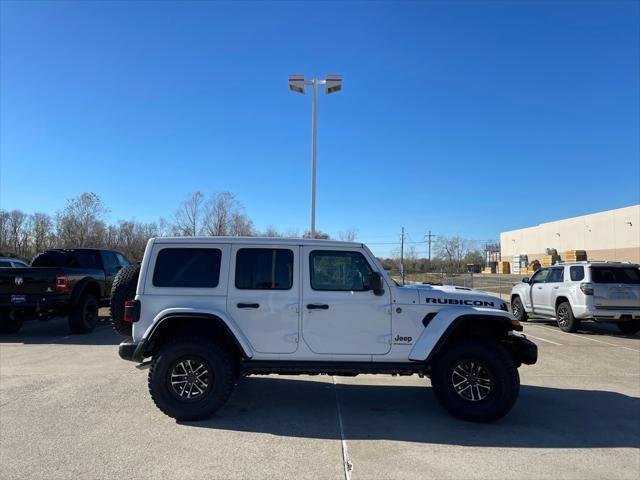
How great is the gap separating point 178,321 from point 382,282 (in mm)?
2435

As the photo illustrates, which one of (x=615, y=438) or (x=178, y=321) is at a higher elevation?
(x=178, y=321)

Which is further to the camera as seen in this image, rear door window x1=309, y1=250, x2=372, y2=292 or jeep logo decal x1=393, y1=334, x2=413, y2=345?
rear door window x1=309, y1=250, x2=372, y2=292

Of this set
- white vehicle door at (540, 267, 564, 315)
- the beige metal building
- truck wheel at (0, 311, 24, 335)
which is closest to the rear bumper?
white vehicle door at (540, 267, 564, 315)

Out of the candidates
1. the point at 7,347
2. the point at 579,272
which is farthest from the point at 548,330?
the point at 7,347

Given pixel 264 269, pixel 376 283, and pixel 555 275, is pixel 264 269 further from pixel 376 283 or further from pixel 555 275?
pixel 555 275

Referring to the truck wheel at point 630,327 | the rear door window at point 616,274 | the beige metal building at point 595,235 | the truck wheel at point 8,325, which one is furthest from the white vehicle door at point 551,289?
the beige metal building at point 595,235

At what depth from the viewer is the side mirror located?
5465 mm

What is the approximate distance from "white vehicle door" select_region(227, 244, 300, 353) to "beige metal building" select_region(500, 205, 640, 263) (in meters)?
55.9

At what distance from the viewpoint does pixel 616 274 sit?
40.7 feet

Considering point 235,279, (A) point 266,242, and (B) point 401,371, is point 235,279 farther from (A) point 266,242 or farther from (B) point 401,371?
(B) point 401,371

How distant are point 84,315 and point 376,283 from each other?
8.75 m

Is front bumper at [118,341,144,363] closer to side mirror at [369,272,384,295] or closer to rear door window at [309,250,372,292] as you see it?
rear door window at [309,250,372,292]

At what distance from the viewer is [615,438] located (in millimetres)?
4930

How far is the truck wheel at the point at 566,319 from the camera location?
12613 millimetres
